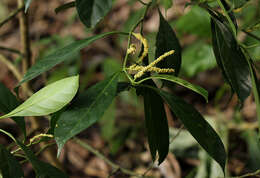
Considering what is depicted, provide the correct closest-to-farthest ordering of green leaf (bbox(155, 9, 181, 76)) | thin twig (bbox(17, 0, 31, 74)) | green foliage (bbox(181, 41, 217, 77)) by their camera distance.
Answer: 1. green leaf (bbox(155, 9, 181, 76))
2. thin twig (bbox(17, 0, 31, 74))
3. green foliage (bbox(181, 41, 217, 77))

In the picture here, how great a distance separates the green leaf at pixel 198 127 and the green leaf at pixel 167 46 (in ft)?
0.49

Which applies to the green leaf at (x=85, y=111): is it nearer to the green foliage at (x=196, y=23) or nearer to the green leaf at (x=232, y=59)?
the green leaf at (x=232, y=59)

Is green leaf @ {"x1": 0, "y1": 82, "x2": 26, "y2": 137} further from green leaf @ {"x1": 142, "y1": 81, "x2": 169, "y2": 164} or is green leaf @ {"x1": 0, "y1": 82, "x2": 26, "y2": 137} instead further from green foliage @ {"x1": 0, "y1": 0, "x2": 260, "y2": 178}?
green leaf @ {"x1": 142, "y1": 81, "x2": 169, "y2": 164}

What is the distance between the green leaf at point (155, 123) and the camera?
2.31 ft

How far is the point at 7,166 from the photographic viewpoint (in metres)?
0.58

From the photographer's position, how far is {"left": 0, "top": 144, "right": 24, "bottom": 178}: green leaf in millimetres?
571

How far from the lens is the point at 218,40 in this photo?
67 centimetres

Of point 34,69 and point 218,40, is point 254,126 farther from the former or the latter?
point 34,69

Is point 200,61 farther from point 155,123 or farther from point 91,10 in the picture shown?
point 91,10

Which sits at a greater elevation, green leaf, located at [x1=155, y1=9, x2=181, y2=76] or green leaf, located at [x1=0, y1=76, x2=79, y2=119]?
green leaf, located at [x1=0, y1=76, x2=79, y2=119]

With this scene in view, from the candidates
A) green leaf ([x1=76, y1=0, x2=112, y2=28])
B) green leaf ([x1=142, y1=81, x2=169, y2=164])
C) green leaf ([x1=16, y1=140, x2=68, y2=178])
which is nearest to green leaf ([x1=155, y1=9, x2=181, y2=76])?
green leaf ([x1=142, y1=81, x2=169, y2=164])

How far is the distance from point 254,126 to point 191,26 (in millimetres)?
705

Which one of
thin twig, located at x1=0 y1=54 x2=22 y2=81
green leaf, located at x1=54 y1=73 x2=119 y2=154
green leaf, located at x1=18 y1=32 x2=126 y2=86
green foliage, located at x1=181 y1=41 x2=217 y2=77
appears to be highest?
green leaf, located at x1=18 y1=32 x2=126 y2=86

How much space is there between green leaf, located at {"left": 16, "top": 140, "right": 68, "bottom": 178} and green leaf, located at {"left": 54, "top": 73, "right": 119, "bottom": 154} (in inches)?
1.5
